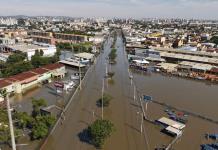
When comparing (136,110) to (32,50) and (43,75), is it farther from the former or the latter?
(32,50)

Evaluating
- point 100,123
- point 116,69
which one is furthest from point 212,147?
point 116,69

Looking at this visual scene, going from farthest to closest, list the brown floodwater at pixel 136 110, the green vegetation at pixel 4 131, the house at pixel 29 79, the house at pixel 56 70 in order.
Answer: the house at pixel 56 70 → the house at pixel 29 79 → the brown floodwater at pixel 136 110 → the green vegetation at pixel 4 131

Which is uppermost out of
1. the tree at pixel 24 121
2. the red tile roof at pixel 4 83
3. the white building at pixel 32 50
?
the white building at pixel 32 50

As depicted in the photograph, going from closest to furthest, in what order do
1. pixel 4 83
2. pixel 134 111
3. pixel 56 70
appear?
pixel 134 111 < pixel 4 83 < pixel 56 70

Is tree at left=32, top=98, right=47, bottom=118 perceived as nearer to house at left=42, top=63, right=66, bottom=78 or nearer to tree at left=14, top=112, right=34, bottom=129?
tree at left=14, top=112, right=34, bottom=129

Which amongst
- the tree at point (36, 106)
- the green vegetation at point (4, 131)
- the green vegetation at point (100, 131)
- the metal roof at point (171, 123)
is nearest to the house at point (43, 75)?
the tree at point (36, 106)

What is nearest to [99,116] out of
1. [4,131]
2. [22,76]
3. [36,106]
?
[36,106]

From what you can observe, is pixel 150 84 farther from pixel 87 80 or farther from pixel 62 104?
pixel 62 104

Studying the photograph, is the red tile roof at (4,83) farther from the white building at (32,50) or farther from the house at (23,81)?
the white building at (32,50)
